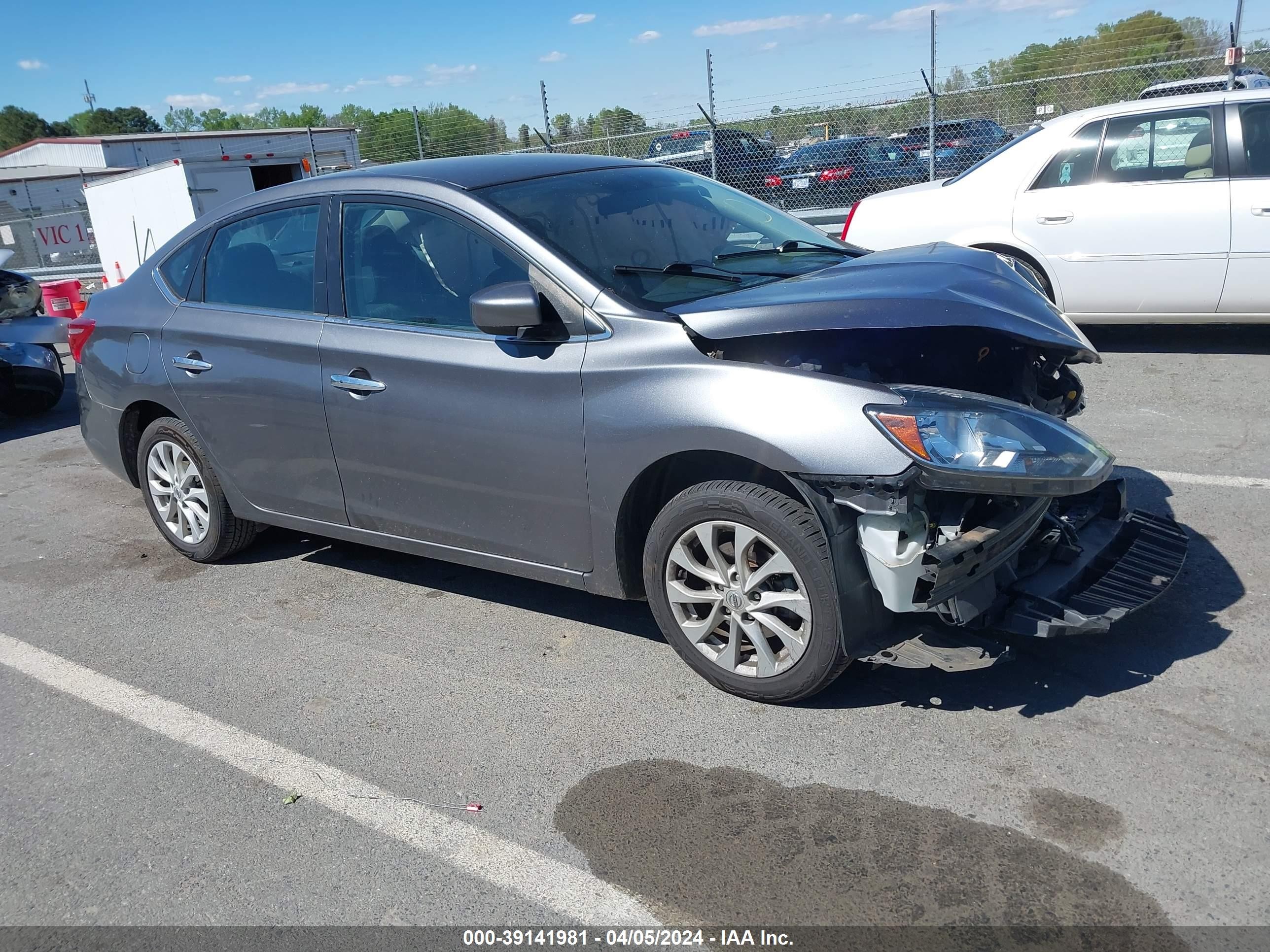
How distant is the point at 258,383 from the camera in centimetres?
443

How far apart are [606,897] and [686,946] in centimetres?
27

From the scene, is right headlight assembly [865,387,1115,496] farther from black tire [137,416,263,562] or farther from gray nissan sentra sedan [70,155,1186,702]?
black tire [137,416,263,562]

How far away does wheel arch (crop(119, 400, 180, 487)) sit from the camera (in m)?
5.17

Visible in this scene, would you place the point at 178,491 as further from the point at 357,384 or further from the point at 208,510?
the point at 357,384

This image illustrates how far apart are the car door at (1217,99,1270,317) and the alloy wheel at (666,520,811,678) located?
539cm

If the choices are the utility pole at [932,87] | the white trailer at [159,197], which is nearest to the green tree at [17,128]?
the white trailer at [159,197]

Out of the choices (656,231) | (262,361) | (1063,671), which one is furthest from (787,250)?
(262,361)

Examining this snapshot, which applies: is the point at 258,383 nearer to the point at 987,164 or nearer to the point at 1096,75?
the point at 987,164

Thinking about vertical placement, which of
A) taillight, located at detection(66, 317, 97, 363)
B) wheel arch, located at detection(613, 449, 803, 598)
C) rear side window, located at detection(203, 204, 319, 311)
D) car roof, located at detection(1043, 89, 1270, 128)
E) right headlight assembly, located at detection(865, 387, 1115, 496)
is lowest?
wheel arch, located at detection(613, 449, 803, 598)

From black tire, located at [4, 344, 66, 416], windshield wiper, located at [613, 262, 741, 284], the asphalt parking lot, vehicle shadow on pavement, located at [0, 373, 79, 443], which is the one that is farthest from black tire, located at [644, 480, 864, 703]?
black tire, located at [4, 344, 66, 416]

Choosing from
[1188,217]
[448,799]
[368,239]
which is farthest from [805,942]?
[1188,217]

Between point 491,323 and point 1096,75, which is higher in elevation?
point 1096,75

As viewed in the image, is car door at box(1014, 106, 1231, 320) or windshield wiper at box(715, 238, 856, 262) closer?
windshield wiper at box(715, 238, 856, 262)

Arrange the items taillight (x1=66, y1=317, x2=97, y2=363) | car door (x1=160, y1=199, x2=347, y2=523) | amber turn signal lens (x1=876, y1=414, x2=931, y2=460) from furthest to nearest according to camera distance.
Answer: taillight (x1=66, y1=317, x2=97, y2=363) → car door (x1=160, y1=199, x2=347, y2=523) → amber turn signal lens (x1=876, y1=414, x2=931, y2=460)
